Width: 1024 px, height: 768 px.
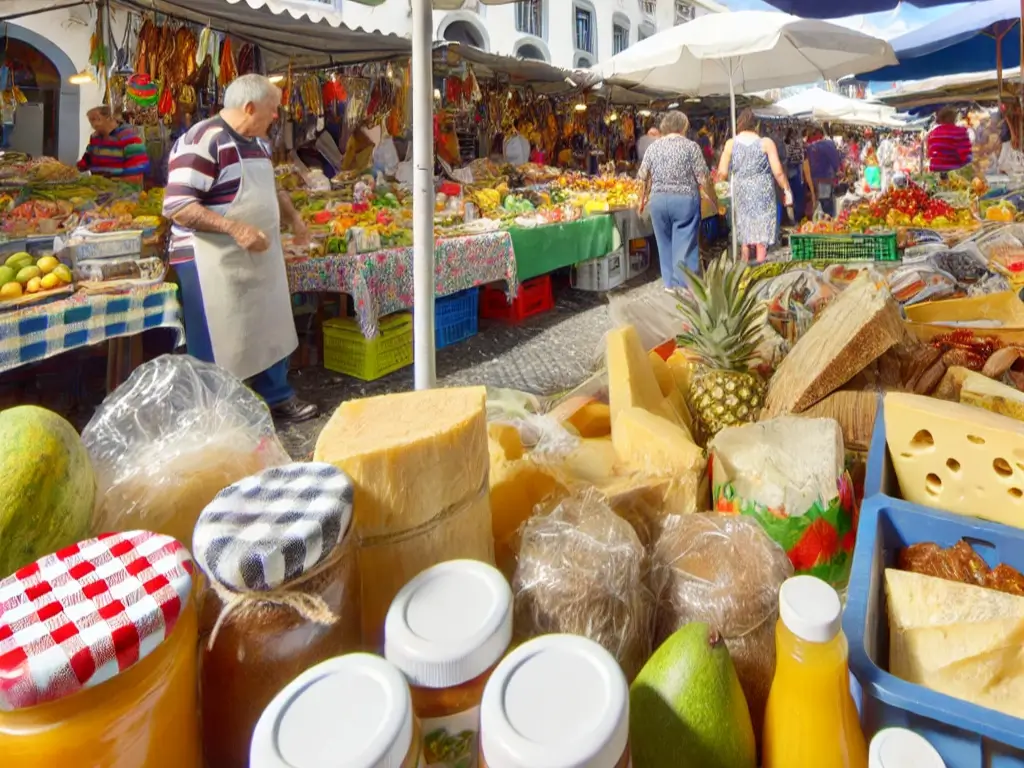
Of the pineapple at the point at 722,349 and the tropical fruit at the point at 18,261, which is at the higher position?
the tropical fruit at the point at 18,261

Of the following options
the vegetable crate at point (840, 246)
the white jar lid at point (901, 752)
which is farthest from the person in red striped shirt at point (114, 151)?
the white jar lid at point (901, 752)

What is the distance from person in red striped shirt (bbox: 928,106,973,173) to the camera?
31.2 ft

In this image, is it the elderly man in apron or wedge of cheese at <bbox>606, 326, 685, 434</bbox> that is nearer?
wedge of cheese at <bbox>606, 326, 685, 434</bbox>

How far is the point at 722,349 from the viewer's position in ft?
7.13

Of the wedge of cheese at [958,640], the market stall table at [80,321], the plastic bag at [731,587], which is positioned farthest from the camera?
the market stall table at [80,321]

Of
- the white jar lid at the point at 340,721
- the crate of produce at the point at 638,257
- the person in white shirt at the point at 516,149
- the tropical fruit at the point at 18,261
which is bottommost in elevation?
the white jar lid at the point at 340,721

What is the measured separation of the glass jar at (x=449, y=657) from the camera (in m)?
0.65

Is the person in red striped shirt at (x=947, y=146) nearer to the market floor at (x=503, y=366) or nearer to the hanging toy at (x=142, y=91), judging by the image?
the market floor at (x=503, y=366)

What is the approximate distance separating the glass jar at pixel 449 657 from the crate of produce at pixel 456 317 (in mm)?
4993

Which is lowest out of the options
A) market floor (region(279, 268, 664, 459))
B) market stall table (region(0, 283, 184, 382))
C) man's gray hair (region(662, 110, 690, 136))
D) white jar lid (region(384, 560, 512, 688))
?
market floor (region(279, 268, 664, 459))

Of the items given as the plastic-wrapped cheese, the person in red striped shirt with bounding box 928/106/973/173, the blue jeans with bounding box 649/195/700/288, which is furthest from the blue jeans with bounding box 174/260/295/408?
the person in red striped shirt with bounding box 928/106/973/173

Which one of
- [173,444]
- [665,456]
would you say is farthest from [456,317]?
[173,444]

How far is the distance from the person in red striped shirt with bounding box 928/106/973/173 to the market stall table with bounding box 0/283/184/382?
9.59 m

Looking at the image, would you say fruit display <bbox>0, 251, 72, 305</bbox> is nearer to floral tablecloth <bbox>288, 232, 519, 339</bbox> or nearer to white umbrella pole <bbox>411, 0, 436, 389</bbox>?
floral tablecloth <bbox>288, 232, 519, 339</bbox>
